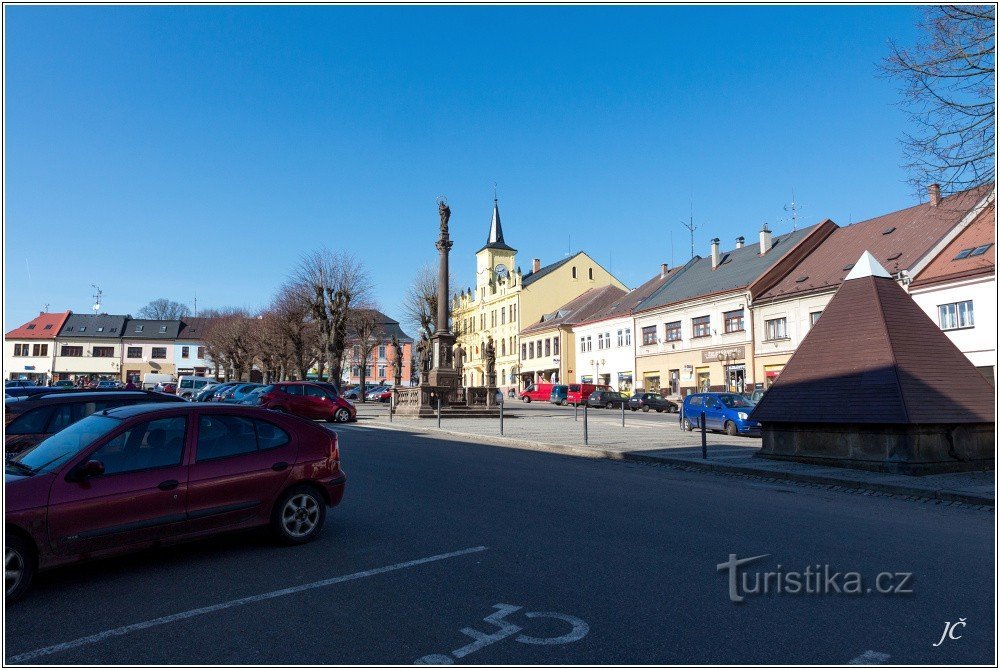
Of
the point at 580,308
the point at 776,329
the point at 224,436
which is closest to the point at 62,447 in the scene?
the point at 224,436

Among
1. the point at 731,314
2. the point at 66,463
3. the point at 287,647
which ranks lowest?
the point at 287,647

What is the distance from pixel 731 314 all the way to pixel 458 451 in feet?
112

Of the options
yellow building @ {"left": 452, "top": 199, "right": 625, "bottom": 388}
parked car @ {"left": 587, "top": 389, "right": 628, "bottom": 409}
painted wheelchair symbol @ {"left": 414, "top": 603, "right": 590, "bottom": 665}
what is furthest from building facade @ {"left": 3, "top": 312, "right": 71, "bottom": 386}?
painted wheelchair symbol @ {"left": 414, "top": 603, "right": 590, "bottom": 665}

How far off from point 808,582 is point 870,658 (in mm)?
1536

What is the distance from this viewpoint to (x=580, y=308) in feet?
225

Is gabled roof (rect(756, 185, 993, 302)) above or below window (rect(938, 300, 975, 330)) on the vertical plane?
above

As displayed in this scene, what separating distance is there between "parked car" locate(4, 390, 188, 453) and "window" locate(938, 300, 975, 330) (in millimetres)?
35056

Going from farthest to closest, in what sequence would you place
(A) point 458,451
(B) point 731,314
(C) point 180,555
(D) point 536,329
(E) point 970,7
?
(D) point 536,329 → (B) point 731,314 → (A) point 458,451 → (E) point 970,7 → (C) point 180,555

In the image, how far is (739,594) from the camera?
5.50m

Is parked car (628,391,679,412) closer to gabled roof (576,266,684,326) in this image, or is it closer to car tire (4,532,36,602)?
gabled roof (576,266,684,326)

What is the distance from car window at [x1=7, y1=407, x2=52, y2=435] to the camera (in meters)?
9.34

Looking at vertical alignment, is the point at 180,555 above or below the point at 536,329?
below

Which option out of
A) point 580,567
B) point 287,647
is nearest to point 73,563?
point 287,647

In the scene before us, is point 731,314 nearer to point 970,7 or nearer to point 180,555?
point 970,7
